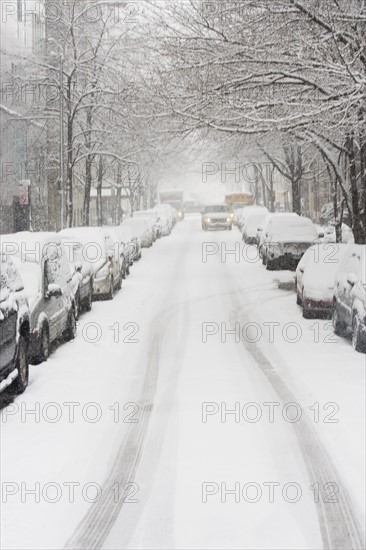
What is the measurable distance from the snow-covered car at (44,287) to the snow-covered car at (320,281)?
5.16 meters

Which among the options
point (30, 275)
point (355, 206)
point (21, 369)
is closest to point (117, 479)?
point (21, 369)

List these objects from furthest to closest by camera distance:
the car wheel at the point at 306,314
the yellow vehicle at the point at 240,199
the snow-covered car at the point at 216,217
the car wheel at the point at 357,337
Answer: the yellow vehicle at the point at 240,199
the snow-covered car at the point at 216,217
the car wheel at the point at 306,314
the car wheel at the point at 357,337

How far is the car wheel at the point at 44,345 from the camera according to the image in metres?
12.9

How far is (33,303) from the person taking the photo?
12.6 m

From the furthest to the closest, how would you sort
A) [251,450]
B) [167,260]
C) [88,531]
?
[167,260], [251,450], [88,531]

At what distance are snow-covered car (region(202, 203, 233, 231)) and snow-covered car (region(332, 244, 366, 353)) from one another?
45.6 m

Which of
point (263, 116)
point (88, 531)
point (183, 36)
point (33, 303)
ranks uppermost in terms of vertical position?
point (183, 36)

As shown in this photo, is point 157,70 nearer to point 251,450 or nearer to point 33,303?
point 33,303

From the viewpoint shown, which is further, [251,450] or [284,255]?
[284,255]

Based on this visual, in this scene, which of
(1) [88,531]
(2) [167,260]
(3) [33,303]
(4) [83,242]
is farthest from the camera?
(2) [167,260]

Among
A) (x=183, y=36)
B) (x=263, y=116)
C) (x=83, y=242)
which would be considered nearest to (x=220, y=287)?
(x=83, y=242)

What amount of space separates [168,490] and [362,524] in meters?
1.66

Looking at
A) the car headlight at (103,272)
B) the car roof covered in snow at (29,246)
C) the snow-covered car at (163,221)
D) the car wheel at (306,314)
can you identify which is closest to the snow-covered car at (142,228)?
the snow-covered car at (163,221)

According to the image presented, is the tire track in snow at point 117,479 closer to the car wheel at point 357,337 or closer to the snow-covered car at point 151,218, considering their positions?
the car wheel at point 357,337
